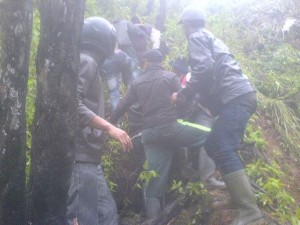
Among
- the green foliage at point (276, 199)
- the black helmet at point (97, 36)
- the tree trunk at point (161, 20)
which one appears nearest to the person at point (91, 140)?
the black helmet at point (97, 36)

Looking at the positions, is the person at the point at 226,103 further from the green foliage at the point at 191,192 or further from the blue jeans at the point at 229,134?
the green foliage at the point at 191,192

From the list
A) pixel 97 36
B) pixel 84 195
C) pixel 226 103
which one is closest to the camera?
pixel 84 195

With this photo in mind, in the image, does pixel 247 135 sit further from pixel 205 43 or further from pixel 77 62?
pixel 77 62

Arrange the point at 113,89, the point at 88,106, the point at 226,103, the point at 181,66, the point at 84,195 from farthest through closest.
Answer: the point at 113,89, the point at 181,66, the point at 226,103, the point at 88,106, the point at 84,195

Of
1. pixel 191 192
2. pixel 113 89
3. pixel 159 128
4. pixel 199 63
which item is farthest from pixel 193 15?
pixel 113 89

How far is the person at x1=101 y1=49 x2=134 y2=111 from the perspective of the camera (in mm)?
7023

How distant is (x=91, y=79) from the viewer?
3.68m

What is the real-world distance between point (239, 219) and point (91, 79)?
207 centimetres

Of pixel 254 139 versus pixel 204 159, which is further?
pixel 254 139

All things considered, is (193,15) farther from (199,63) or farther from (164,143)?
(164,143)

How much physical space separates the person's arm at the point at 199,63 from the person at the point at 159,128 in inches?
20.6

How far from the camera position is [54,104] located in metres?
3.01

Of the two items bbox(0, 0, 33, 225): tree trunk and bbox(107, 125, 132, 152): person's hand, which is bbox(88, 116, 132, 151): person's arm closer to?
bbox(107, 125, 132, 152): person's hand

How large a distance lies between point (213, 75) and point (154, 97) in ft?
3.29
